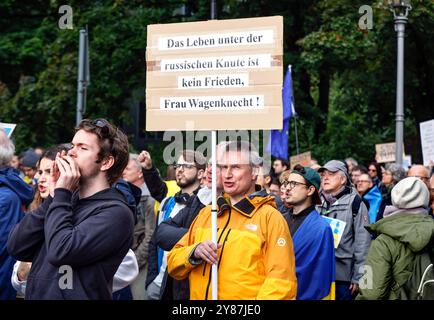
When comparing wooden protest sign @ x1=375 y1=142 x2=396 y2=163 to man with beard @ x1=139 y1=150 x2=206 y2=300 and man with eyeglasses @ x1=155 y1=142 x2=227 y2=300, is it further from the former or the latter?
man with eyeglasses @ x1=155 y1=142 x2=227 y2=300

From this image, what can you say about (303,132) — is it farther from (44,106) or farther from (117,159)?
(117,159)

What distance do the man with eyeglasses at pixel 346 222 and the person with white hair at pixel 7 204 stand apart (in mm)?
3413

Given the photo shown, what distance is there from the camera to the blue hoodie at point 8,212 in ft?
18.1

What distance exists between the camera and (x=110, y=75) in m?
22.0

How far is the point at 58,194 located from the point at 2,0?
20.8 metres

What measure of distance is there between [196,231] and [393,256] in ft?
4.52

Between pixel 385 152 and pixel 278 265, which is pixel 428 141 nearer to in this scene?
pixel 385 152

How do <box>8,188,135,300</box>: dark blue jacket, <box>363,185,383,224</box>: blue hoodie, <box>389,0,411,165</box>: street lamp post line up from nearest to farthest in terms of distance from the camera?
<box>8,188,135,300</box>: dark blue jacket
<box>363,185,383,224</box>: blue hoodie
<box>389,0,411,165</box>: street lamp post

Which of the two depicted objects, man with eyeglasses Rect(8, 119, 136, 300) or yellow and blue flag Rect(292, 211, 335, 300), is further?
yellow and blue flag Rect(292, 211, 335, 300)

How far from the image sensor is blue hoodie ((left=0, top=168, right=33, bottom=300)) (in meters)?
5.51

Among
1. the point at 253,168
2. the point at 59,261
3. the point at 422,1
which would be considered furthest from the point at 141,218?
the point at 422,1

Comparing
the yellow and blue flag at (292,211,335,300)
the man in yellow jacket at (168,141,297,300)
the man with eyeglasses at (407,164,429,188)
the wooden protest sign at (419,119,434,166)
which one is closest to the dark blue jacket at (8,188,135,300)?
the man in yellow jacket at (168,141,297,300)

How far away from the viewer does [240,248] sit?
525cm

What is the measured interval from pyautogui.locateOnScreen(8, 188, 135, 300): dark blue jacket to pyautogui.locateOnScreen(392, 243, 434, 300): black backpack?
226cm
